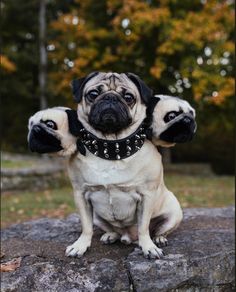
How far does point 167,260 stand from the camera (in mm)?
3178

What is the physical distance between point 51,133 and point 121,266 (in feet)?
3.57

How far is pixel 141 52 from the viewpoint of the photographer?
46.4 feet

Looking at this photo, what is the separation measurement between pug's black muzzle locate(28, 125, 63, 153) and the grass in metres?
4.16

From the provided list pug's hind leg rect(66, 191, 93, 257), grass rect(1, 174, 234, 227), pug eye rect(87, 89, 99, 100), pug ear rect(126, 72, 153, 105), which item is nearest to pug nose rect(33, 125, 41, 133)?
pug eye rect(87, 89, 99, 100)

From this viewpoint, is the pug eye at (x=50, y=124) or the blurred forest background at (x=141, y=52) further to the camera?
the blurred forest background at (x=141, y=52)

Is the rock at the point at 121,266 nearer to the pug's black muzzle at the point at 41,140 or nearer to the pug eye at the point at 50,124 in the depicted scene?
the pug's black muzzle at the point at 41,140

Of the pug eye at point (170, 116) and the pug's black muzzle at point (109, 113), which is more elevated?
the pug's black muzzle at point (109, 113)

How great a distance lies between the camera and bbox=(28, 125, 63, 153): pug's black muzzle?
9.79ft

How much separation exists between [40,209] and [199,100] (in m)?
7.45

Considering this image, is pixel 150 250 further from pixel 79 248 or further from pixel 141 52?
pixel 141 52

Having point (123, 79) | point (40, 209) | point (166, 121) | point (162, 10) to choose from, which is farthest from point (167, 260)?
point (162, 10)

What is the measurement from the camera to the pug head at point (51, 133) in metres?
2.99

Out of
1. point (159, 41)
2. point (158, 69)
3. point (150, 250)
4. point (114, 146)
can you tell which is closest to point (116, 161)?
point (114, 146)

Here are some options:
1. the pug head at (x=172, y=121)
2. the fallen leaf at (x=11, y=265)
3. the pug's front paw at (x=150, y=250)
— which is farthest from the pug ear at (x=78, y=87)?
the fallen leaf at (x=11, y=265)
